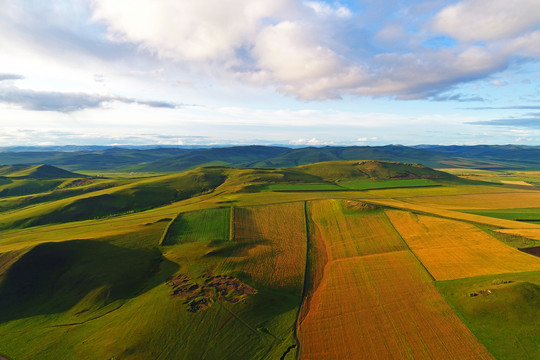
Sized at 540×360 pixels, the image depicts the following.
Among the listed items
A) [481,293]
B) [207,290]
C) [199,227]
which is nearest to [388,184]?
[481,293]

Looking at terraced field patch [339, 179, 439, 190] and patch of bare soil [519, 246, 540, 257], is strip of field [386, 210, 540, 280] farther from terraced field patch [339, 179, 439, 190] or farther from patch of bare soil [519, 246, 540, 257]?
terraced field patch [339, 179, 439, 190]

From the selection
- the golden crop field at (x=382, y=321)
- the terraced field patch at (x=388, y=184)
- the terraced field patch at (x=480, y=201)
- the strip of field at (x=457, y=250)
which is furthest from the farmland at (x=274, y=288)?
the terraced field patch at (x=388, y=184)

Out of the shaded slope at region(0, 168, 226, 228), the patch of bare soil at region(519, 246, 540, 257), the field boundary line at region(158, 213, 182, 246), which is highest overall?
the patch of bare soil at region(519, 246, 540, 257)

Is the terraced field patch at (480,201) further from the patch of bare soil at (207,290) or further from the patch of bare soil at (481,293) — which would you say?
the patch of bare soil at (207,290)

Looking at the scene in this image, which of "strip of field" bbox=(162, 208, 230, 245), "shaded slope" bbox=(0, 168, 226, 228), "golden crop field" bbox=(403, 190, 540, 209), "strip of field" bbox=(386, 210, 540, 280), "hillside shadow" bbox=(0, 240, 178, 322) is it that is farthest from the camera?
"golden crop field" bbox=(403, 190, 540, 209)

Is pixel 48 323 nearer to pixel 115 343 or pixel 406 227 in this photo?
pixel 115 343

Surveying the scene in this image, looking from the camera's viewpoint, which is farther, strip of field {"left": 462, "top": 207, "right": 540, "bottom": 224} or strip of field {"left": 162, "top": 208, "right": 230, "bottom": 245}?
strip of field {"left": 462, "top": 207, "right": 540, "bottom": 224}

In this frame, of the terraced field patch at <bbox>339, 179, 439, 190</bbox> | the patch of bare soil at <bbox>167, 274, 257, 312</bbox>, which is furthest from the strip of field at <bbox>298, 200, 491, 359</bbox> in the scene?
the terraced field patch at <bbox>339, 179, 439, 190</bbox>
